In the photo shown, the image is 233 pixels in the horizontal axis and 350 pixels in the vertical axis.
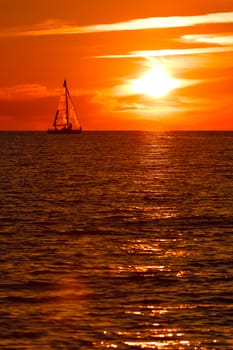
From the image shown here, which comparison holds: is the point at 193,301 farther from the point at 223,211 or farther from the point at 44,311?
the point at 223,211

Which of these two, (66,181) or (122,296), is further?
(66,181)

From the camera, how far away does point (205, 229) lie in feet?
184

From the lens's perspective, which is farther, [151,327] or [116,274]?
[116,274]

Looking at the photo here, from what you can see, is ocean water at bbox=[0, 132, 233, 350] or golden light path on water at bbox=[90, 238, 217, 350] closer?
golden light path on water at bbox=[90, 238, 217, 350]

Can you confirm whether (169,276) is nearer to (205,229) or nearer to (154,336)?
(154,336)

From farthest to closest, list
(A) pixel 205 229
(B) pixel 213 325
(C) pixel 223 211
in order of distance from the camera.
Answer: (C) pixel 223 211 → (A) pixel 205 229 → (B) pixel 213 325

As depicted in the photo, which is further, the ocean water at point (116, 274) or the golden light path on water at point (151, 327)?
the ocean water at point (116, 274)

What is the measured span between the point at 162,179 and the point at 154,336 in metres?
87.6

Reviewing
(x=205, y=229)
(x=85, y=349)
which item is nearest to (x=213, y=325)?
(x=85, y=349)

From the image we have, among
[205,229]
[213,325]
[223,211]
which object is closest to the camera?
[213,325]

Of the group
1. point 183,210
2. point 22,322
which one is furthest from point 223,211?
point 22,322

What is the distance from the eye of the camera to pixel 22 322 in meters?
30.1

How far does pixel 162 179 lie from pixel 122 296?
3228 inches

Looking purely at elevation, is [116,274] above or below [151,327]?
above
